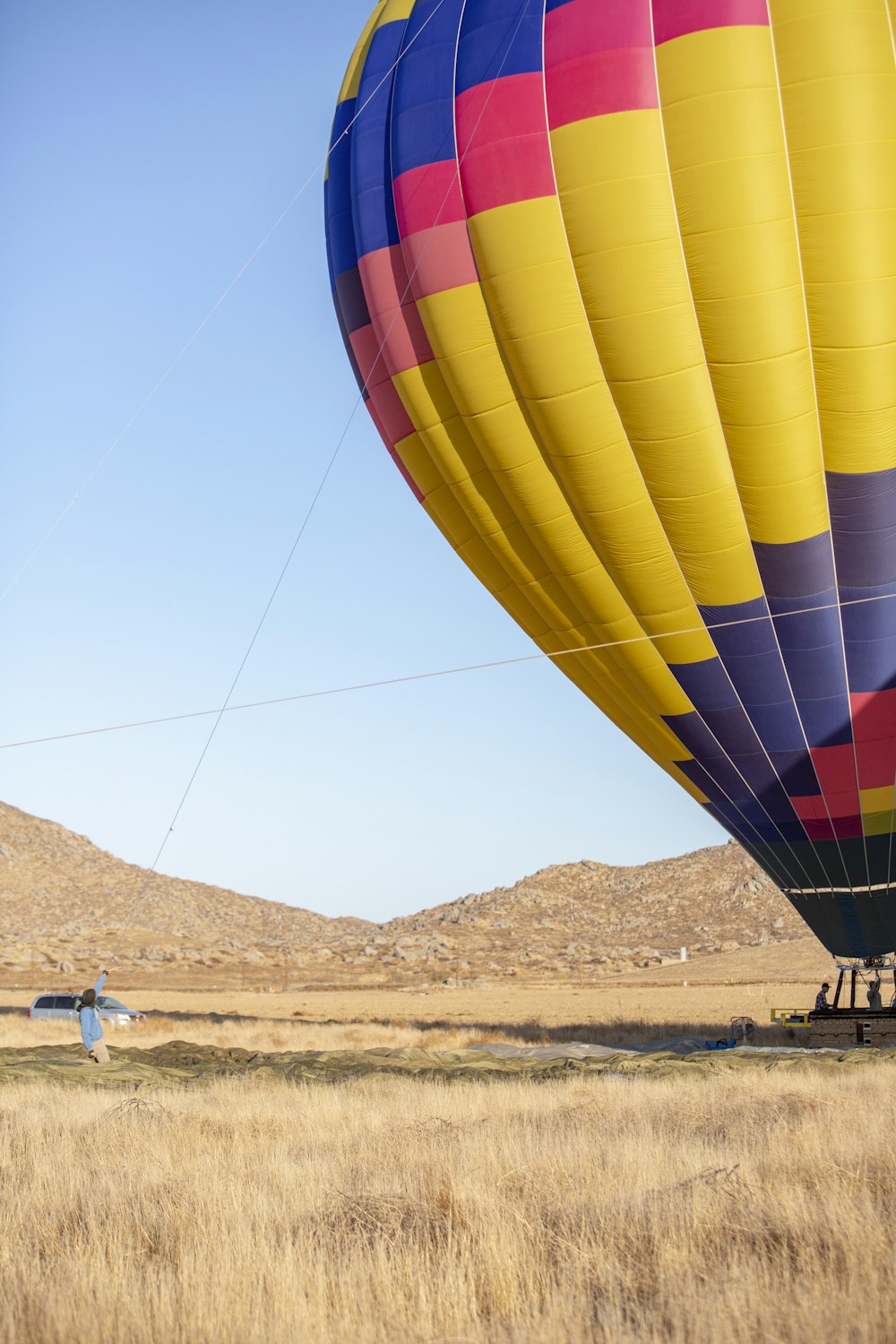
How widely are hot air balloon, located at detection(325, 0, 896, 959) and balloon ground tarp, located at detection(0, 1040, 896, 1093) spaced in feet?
11.8

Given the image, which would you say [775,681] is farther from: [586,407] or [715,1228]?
[715,1228]

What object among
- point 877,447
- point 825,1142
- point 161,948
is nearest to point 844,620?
point 877,447

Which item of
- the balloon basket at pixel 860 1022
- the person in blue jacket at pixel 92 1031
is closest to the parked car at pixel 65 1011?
the person in blue jacket at pixel 92 1031

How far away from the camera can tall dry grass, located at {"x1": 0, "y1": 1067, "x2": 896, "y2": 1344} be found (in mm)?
5750

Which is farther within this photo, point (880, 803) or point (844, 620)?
point (880, 803)

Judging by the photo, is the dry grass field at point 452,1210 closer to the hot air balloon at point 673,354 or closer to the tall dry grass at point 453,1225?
the tall dry grass at point 453,1225

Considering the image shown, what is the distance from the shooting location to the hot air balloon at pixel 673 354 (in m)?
14.9

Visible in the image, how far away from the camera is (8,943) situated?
9362cm

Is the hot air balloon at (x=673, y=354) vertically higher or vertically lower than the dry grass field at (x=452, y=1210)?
higher

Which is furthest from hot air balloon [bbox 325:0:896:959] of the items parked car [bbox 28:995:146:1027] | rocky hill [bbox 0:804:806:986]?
rocky hill [bbox 0:804:806:986]

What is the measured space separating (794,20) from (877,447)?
17.5ft

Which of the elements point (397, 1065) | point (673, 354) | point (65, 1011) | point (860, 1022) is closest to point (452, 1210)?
point (397, 1065)

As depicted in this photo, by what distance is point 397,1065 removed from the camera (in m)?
17.8

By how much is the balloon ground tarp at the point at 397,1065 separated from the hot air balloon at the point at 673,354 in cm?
360
